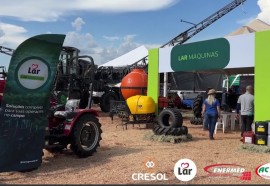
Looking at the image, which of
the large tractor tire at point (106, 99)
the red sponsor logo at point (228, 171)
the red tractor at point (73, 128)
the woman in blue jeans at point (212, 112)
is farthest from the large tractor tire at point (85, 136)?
the large tractor tire at point (106, 99)

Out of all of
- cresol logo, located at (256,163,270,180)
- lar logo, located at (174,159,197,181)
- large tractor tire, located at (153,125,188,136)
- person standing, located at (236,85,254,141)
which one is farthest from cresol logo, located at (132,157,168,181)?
person standing, located at (236,85,254,141)

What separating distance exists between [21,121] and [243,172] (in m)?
3.79

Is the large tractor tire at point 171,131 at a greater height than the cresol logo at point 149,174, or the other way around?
the large tractor tire at point 171,131

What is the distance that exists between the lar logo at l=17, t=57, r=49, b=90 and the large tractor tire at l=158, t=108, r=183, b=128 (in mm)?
5345

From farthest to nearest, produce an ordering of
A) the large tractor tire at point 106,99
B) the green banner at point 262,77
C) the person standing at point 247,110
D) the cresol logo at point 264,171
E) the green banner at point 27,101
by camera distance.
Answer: the large tractor tire at point 106,99
the person standing at point 247,110
the green banner at point 262,77
the cresol logo at point 264,171
the green banner at point 27,101

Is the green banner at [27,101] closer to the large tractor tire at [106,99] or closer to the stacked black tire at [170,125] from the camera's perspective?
the stacked black tire at [170,125]

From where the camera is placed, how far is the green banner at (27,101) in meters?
5.78

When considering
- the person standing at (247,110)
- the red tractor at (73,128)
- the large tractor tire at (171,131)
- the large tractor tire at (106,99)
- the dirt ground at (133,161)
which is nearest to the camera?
the dirt ground at (133,161)

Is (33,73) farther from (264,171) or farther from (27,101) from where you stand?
(264,171)

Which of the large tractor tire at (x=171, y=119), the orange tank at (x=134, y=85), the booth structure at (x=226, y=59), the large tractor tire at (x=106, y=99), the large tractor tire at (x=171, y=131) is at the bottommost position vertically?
the large tractor tire at (x=171, y=131)

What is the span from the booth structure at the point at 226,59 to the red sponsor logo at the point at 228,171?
3.81 metres

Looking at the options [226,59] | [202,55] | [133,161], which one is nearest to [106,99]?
[202,55]

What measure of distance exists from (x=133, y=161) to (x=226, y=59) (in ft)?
19.5

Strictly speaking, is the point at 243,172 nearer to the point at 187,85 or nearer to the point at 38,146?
the point at 38,146
